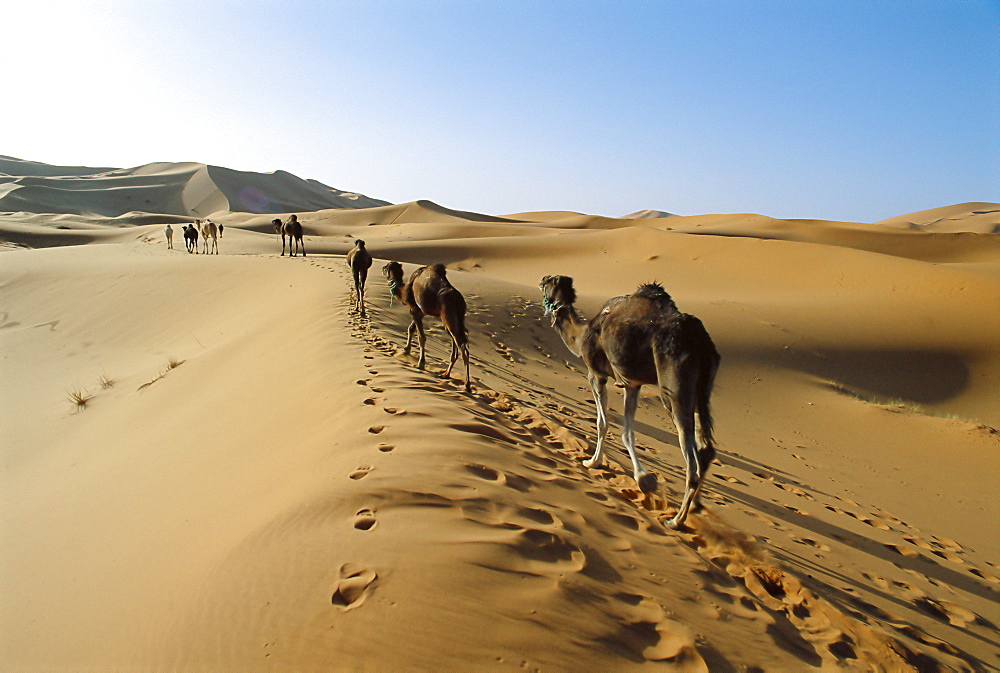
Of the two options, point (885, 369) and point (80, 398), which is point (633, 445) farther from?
point (885, 369)

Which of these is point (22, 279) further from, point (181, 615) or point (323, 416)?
point (181, 615)

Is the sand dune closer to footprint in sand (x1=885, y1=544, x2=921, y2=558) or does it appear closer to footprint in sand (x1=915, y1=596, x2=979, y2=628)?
footprint in sand (x1=885, y1=544, x2=921, y2=558)

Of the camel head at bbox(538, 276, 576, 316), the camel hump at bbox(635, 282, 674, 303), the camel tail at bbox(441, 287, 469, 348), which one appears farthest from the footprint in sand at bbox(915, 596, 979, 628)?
the camel tail at bbox(441, 287, 469, 348)

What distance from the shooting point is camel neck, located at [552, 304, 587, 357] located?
5738 mm

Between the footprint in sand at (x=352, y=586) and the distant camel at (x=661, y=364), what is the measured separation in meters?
2.67

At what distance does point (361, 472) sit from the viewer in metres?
3.74

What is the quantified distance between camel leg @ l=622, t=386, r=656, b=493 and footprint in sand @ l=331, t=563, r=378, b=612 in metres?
2.76

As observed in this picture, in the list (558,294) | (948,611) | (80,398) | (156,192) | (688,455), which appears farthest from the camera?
(156,192)

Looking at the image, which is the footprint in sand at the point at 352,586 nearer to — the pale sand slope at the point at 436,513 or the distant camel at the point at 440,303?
the pale sand slope at the point at 436,513

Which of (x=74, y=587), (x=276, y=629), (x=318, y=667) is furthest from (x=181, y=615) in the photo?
(x=74, y=587)

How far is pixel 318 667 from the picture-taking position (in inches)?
84.0

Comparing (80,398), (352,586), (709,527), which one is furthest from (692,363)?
(80,398)

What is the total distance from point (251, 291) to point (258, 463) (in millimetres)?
10885

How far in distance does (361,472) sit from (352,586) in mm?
1232
